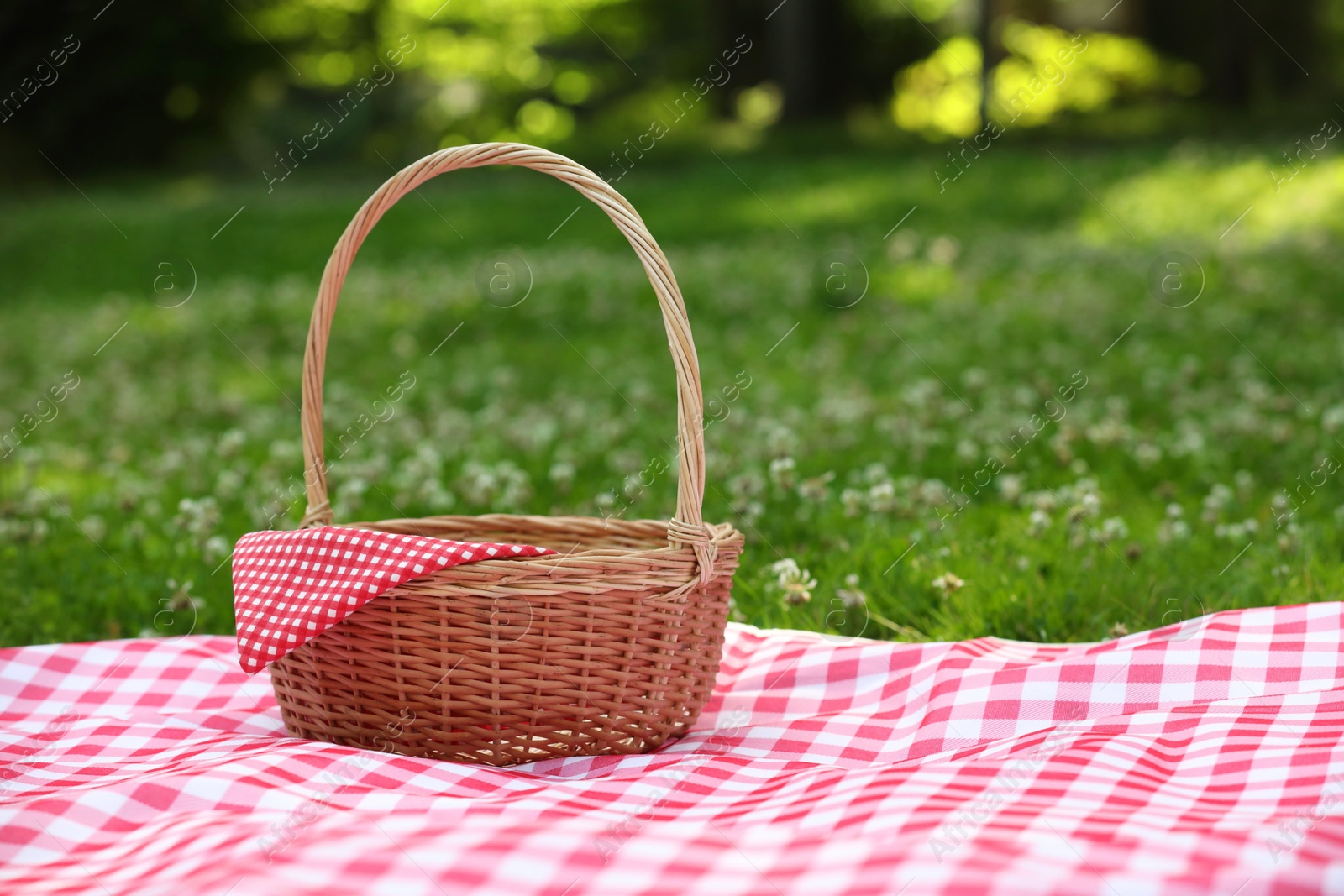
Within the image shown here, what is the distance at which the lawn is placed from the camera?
3.45 meters

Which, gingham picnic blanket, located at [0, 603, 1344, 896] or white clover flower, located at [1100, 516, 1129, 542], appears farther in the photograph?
white clover flower, located at [1100, 516, 1129, 542]

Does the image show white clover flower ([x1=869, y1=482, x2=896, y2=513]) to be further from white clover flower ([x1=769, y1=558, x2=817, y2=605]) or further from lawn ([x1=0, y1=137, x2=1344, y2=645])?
white clover flower ([x1=769, y1=558, x2=817, y2=605])

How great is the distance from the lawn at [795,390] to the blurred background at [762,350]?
0.03 metres

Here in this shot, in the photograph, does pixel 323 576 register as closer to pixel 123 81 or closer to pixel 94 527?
pixel 94 527

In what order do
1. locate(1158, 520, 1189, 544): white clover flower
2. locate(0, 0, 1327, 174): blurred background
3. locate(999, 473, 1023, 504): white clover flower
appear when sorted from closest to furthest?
locate(1158, 520, 1189, 544): white clover flower < locate(999, 473, 1023, 504): white clover flower < locate(0, 0, 1327, 174): blurred background

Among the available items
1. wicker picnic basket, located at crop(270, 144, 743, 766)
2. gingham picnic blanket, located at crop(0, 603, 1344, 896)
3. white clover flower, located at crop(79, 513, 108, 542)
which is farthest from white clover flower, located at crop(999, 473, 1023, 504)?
white clover flower, located at crop(79, 513, 108, 542)

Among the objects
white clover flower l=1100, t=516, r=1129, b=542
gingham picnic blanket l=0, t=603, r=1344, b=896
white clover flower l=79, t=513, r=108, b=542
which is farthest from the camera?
white clover flower l=79, t=513, r=108, b=542

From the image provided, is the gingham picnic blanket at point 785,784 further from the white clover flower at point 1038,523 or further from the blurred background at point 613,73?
the blurred background at point 613,73

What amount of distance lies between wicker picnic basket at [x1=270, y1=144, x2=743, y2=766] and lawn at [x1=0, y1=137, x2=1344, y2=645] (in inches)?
36.9

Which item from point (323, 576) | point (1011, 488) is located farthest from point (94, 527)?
point (1011, 488)

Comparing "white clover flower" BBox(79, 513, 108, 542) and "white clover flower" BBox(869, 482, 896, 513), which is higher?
"white clover flower" BBox(79, 513, 108, 542)

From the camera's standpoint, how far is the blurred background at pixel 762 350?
11.6 ft

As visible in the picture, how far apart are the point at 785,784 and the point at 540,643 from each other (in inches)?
20.3

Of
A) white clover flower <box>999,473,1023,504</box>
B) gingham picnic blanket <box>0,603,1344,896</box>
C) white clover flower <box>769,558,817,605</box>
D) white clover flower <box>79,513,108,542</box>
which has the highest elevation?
white clover flower <box>79,513,108,542</box>
